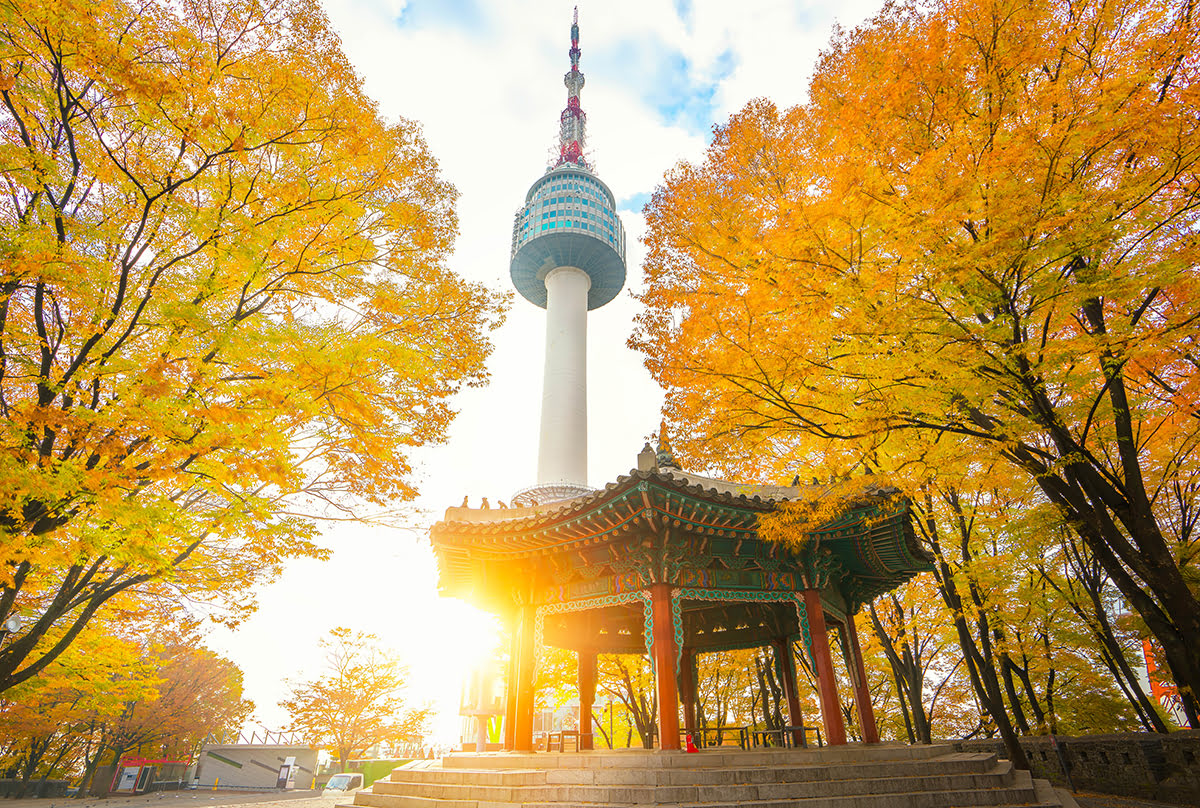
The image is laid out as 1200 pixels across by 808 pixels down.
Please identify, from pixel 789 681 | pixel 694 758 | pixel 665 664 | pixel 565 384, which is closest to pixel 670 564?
pixel 665 664

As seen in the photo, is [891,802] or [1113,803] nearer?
[891,802]

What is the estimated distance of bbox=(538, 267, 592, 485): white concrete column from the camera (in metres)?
44.7

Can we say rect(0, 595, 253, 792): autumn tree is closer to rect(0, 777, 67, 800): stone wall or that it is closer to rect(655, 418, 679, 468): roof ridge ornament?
rect(0, 777, 67, 800): stone wall

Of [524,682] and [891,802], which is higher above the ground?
[524,682]

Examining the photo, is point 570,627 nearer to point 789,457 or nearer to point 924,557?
point 789,457

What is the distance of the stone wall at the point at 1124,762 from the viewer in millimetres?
12023

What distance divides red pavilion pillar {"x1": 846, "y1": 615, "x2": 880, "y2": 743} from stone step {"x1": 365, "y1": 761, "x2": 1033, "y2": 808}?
2693 mm

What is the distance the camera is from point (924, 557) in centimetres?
1246

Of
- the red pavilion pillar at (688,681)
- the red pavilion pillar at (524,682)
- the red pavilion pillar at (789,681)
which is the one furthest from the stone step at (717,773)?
the red pavilion pillar at (688,681)

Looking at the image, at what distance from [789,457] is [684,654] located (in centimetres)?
764

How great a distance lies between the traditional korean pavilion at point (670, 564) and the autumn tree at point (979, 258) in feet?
5.32

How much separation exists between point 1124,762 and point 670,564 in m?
12.7

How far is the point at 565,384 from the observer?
48000mm

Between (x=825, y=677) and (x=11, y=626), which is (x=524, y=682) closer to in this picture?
(x=825, y=677)
